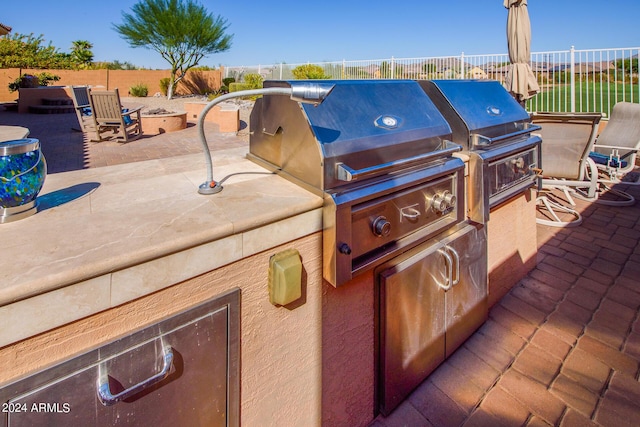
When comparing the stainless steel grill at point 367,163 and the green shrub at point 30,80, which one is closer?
the stainless steel grill at point 367,163

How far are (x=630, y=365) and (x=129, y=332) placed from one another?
7.47ft

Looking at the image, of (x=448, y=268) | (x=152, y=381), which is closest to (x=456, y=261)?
(x=448, y=268)

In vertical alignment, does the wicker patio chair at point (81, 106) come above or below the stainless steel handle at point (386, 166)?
above

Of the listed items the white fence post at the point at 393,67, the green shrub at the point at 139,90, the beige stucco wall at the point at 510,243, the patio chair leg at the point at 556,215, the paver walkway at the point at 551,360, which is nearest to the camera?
the paver walkway at the point at 551,360

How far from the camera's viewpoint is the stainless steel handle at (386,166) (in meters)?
1.15

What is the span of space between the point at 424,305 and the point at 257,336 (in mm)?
Result: 777

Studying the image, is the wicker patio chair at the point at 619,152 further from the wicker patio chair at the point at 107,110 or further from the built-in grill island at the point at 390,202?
the wicker patio chair at the point at 107,110

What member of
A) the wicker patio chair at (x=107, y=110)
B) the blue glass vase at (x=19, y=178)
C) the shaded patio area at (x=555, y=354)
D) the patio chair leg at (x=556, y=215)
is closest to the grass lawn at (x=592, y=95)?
the patio chair leg at (x=556, y=215)

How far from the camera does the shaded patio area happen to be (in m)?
1.54

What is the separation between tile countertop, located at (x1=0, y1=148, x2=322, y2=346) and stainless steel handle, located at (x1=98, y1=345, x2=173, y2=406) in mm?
165

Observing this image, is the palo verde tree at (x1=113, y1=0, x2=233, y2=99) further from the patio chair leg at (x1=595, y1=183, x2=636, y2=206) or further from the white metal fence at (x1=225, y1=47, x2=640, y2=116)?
the patio chair leg at (x1=595, y1=183, x2=636, y2=206)

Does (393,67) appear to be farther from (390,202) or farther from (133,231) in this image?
(133,231)

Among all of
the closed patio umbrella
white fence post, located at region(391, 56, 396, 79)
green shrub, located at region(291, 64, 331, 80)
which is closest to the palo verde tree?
green shrub, located at region(291, 64, 331, 80)

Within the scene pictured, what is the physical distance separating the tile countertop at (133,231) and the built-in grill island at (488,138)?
100 centimetres
